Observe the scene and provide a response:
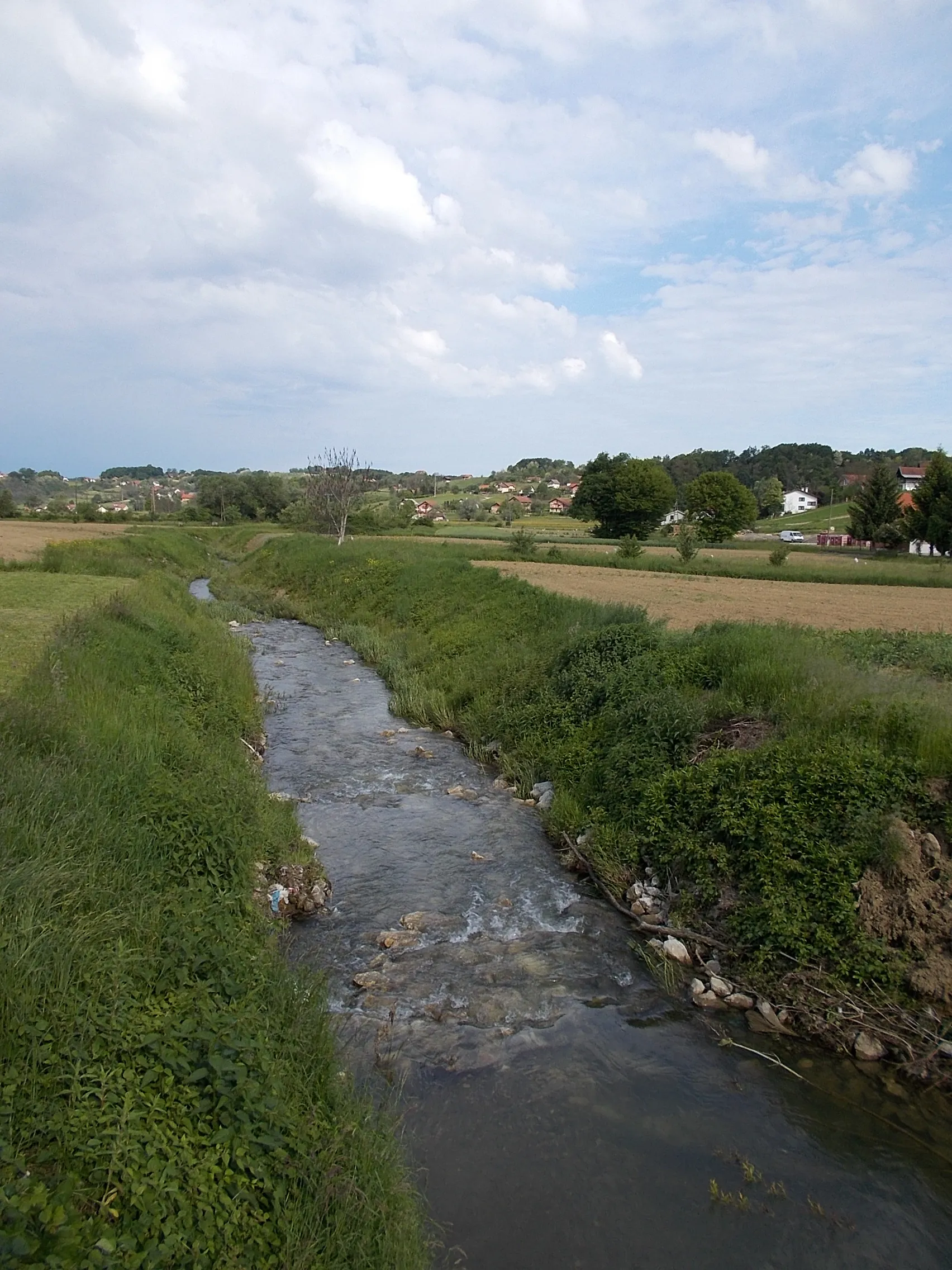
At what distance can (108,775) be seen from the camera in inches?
308

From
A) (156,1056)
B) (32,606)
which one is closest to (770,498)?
(32,606)

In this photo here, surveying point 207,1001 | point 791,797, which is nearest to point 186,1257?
point 207,1001

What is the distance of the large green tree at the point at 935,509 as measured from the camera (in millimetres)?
62469

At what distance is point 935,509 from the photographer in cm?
6462

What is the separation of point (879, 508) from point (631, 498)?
25.6m

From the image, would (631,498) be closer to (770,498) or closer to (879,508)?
(879,508)

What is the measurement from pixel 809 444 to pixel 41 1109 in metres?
194

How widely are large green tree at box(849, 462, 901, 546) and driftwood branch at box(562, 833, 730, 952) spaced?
7584 cm

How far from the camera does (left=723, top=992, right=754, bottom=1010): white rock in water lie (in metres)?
7.57

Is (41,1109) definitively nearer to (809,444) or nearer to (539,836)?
(539,836)

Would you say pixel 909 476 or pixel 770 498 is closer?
pixel 909 476

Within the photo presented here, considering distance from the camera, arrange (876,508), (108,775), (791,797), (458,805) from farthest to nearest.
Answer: (876,508)
(458,805)
(791,797)
(108,775)

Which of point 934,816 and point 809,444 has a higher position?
point 809,444

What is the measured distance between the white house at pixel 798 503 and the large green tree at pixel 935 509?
238 feet
